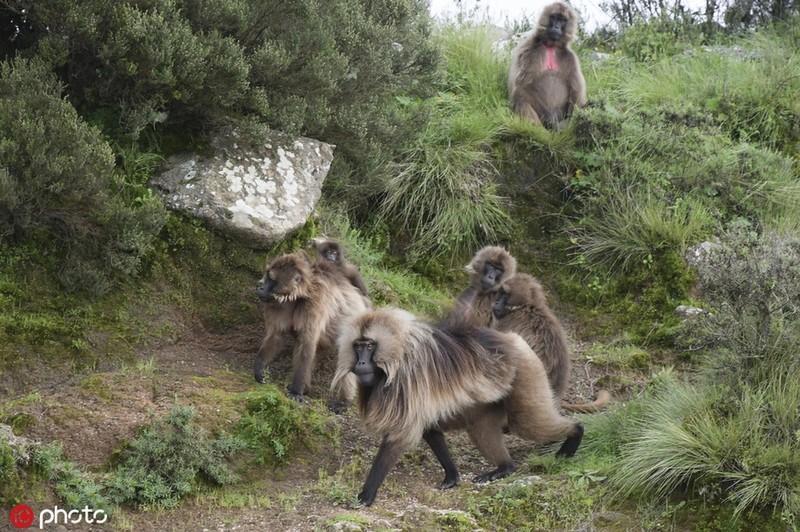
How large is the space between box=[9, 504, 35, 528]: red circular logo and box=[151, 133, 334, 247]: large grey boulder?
2.95 meters

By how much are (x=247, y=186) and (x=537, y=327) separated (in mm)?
2517

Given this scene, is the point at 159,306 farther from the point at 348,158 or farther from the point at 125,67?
the point at 348,158

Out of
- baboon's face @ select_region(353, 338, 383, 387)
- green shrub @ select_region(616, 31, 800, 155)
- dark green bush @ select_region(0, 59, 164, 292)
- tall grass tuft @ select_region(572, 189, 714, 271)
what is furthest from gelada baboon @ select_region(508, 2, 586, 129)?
baboon's face @ select_region(353, 338, 383, 387)

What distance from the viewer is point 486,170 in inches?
408

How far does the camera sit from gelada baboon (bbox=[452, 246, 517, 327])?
7.93 metres

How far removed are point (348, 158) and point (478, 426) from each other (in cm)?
354

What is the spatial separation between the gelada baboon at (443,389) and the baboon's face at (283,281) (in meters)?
1.17

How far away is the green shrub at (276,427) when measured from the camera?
21.1 ft

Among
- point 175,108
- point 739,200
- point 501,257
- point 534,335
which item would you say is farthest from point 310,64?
point 739,200

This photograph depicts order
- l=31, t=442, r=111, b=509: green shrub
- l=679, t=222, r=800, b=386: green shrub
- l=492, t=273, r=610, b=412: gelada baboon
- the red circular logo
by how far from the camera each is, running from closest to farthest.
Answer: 1. the red circular logo
2. l=31, t=442, r=111, b=509: green shrub
3. l=679, t=222, r=800, b=386: green shrub
4. l=492, t=273, r=610, b=412: gelada baboon

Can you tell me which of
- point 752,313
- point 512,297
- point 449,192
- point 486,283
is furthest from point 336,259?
point 752,313

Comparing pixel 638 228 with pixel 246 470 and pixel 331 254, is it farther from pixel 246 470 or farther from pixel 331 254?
pixel 246 470

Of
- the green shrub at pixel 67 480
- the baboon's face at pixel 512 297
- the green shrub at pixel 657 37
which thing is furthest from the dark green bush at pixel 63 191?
the green shrub at pixel 657 37

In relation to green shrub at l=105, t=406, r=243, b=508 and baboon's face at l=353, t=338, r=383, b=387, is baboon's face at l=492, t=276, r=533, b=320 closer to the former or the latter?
baboon's face at l=353, t=338, r=383, b=387
